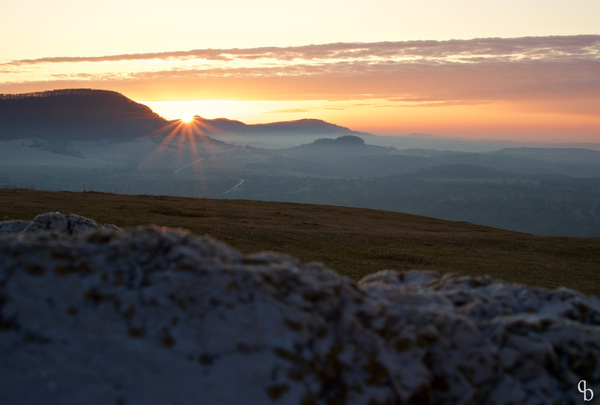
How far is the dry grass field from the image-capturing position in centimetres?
2836

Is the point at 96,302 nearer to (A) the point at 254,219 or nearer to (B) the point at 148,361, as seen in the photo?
(B) the point at 148,361

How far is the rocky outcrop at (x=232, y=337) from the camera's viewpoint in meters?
4.12

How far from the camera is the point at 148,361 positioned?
4172 mm

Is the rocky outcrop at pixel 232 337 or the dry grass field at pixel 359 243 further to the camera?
the dry grass field at pixel 359 243

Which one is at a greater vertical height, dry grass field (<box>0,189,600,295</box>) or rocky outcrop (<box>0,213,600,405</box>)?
rocky outcrop (<box>0,213,600,405</box>)

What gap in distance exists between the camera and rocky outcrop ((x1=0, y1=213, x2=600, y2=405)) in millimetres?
4117

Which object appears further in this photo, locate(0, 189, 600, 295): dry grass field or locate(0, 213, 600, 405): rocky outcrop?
locate(0, 189, 600, 295): dry grass field

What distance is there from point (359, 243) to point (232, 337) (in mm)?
30307

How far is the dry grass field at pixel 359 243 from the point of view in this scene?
2836 centimetres

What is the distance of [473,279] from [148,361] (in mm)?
4766

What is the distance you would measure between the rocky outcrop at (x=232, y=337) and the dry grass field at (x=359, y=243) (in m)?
18.0

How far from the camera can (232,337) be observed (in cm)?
435

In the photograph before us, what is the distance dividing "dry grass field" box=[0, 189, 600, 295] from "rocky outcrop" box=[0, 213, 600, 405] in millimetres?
17969

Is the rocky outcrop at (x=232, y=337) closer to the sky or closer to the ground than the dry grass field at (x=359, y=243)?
closer to the sky
